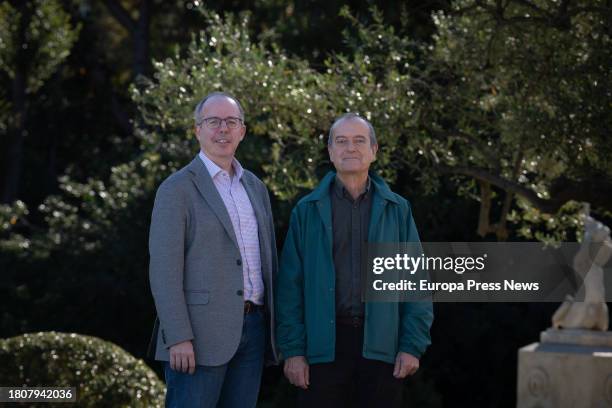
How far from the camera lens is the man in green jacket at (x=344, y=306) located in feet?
14.5

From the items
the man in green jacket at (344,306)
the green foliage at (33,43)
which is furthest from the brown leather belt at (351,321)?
the green foliage at (33,43)

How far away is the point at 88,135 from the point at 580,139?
14067mm

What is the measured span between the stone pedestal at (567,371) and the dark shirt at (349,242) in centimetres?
606

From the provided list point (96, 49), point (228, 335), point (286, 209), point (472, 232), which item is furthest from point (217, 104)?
point (96, 49)

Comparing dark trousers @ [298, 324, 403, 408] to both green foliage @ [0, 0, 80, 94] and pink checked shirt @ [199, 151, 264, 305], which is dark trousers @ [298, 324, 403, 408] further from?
green foliage @ [0, 0, 80, 94]

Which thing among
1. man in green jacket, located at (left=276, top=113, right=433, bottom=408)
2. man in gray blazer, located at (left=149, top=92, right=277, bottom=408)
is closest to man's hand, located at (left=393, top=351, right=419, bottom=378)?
man in green jacket, located at (left=276, top=113, right=433, bottom=408)

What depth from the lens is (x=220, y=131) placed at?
14.7 ft

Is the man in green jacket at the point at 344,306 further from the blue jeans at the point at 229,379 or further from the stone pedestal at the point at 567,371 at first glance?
the stone pedestal at the point at 567,371

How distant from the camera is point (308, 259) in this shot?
14.8 ft

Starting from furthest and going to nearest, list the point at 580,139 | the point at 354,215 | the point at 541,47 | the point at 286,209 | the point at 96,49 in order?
the point at 96,49 < the point at 286,209 < the point at 541,47 < the point at 580,139 < the point at 354,215

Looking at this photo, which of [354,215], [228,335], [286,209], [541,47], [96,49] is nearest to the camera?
[228,335]

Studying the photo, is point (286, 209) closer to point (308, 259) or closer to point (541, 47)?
point (541, 47)

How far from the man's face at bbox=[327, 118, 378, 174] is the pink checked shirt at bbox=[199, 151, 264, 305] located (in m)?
0.45

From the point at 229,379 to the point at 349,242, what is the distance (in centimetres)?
78
